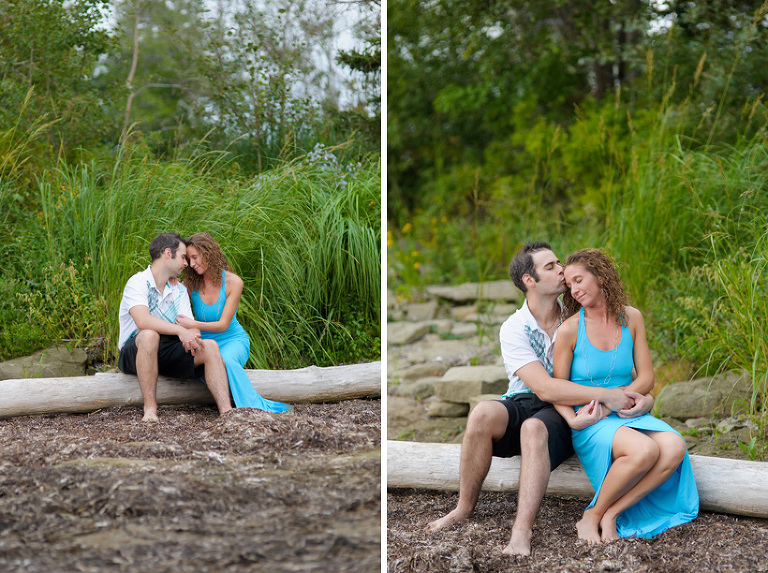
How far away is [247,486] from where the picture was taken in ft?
8.28

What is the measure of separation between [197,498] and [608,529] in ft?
4.80

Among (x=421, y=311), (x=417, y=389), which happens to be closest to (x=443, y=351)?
(x=417, y=389)

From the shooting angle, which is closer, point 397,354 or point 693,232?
point 693,232

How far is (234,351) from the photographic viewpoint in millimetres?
3590

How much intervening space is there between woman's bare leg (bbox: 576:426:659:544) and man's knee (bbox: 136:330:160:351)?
2.05m

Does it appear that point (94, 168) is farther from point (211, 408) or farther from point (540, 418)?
point (540, 418)

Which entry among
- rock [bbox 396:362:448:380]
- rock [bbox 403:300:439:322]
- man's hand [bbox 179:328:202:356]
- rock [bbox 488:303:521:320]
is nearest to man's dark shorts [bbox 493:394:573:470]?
man's hand [bbox 179:328:202:356]

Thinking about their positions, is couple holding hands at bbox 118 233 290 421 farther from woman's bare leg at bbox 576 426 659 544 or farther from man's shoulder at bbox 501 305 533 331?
woman's bare leg at bbox 576 426 659 544

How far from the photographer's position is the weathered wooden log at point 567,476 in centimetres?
277

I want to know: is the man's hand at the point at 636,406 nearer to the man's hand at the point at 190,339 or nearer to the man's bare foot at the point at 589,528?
the man's bare foot at the point at 589,528

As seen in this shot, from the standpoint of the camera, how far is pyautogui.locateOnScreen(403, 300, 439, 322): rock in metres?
6.66

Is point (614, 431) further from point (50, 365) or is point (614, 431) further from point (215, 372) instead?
point (50, 365)

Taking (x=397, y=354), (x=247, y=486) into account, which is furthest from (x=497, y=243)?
(x=247, y=486)

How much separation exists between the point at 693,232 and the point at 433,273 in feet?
11.3
